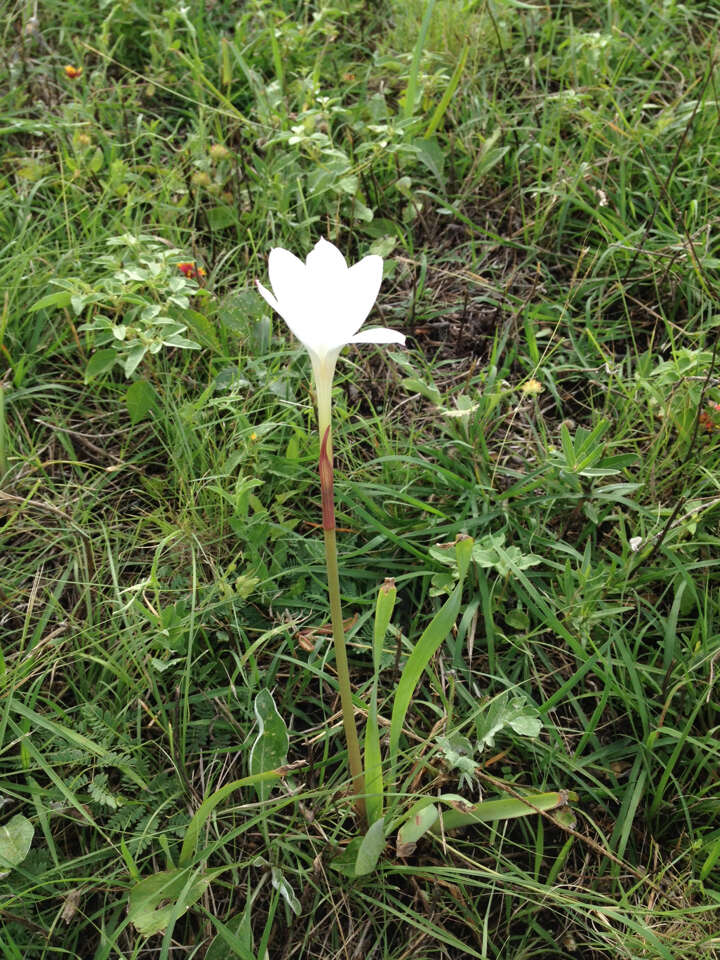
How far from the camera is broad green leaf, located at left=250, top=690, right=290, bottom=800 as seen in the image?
1462 millimetres

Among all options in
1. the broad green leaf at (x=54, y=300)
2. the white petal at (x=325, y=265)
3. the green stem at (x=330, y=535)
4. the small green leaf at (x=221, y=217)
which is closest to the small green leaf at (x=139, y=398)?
the broad green leaf at (x=54, y=300)

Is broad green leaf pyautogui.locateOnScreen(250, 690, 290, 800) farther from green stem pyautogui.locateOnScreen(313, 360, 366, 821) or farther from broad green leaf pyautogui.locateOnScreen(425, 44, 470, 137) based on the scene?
broad green leaf pyautogui.locateOnScreen(425, 44, 470, 137)

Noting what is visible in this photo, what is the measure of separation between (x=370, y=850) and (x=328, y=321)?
0.84 meters

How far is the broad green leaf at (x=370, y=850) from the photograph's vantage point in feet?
4.39

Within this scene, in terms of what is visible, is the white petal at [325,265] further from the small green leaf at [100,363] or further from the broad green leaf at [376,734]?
the small green leaf at [100,363]

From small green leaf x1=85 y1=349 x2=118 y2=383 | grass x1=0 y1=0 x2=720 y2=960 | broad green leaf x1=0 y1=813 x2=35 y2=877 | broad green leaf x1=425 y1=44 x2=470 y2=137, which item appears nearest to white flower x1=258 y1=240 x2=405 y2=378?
grass x1=0 y1=0 x2=720 y2=960

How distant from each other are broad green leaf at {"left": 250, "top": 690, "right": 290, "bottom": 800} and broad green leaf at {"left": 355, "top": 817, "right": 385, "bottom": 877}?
0.67 ft

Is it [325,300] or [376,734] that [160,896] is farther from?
[325,300]

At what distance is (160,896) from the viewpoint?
137 centimetres

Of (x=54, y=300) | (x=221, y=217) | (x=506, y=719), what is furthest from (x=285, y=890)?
(x=221, y=217)

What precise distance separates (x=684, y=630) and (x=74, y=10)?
282 cm

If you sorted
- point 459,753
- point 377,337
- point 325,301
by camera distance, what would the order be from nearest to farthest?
point 377,337
point 325,301
point 459,753

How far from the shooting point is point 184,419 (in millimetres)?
Answer: 1986

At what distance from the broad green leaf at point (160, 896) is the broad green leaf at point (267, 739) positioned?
18cm
